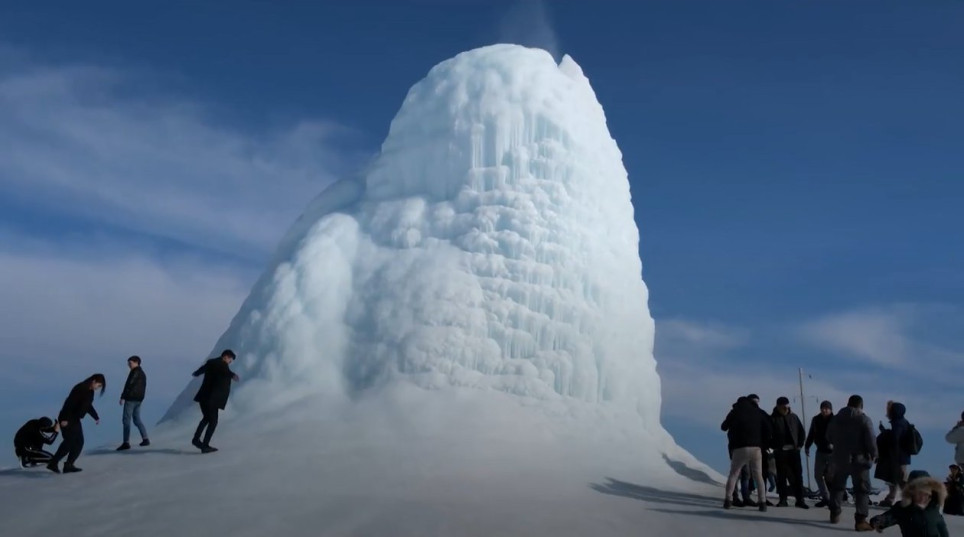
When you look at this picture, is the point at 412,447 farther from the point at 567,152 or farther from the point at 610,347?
the point at 567,152

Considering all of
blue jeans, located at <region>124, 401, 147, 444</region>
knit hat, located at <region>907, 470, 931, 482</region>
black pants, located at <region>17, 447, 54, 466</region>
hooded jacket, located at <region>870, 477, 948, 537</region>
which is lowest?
black pants, located at <region>17, 447, 54, 466</region>

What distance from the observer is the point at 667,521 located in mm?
12359

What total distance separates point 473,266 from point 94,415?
9801mm

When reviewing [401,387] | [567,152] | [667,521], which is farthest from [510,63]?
[667,521]

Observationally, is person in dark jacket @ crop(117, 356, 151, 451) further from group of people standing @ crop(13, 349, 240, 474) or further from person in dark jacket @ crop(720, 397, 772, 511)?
person in dark jacket @ crop(720, 397, 772, 511)

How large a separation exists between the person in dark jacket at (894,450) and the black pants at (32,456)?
15505 millimetres

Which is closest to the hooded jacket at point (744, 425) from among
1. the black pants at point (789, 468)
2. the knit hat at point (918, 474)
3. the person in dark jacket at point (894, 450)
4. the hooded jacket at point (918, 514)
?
the black pants at point (789, 468)

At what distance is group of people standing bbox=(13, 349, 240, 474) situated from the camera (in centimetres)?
1498

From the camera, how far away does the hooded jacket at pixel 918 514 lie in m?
7.64

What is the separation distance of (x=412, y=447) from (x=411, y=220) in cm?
750

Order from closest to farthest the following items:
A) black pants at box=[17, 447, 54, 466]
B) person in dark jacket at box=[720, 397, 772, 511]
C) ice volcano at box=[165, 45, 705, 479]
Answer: person in dark jacket at box=[720, 397, 772, 511] < black pants at box=[17, 447, 54, 466] < ice volcano at box=[165, 45, 705, 479]

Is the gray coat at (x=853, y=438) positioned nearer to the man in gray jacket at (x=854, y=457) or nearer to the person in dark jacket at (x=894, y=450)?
the man in gray jacket at (x=854, y=457)

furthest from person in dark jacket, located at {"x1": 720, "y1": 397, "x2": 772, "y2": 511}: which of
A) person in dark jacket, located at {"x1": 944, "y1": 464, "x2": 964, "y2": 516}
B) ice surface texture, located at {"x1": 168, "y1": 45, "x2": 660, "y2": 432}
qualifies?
ice surface texture, located at {"x1": 168, "y1": 45, "x2": 660, "y2": 432}

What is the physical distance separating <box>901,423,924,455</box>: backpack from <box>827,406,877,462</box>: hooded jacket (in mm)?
1109
